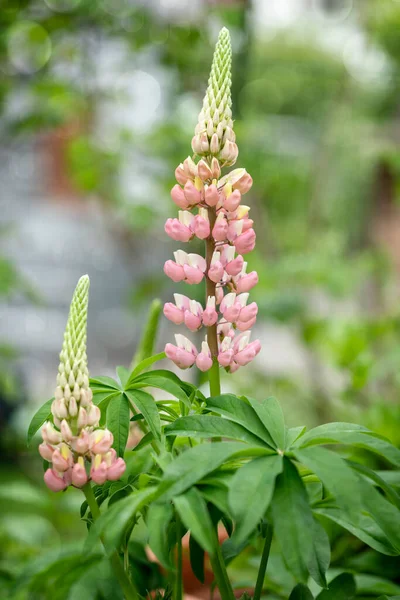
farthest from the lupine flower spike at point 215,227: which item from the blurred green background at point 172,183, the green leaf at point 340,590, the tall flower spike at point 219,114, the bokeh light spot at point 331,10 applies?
the bokeh light spot at point 331,10

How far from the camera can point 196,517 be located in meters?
0.41

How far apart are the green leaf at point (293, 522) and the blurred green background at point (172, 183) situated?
30cm

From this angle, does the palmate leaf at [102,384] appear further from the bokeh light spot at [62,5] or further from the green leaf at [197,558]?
the bokeh light spot at [62,5]

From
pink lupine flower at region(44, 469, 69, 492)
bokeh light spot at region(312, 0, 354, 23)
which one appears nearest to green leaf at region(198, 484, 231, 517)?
pink lupine flower at region(44, 469, 69, 492)

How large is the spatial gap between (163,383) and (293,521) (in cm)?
15

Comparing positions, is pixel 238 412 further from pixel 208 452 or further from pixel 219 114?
pixel 219 114

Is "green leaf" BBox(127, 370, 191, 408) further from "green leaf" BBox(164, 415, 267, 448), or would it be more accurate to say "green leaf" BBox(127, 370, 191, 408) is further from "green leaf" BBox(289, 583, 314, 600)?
"green leaf" BBox(289, 583, 314, 600)

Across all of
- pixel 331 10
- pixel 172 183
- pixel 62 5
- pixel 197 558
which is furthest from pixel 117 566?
pixel 331 10

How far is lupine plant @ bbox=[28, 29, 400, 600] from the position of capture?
1.39 ft

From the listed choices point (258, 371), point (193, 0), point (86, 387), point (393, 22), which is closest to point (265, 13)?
point (393, 22)

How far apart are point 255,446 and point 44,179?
372 cm

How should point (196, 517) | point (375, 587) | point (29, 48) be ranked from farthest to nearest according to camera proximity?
point (29, 48), point (375, 587), point (196, 517)

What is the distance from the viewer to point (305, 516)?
433 millimetres

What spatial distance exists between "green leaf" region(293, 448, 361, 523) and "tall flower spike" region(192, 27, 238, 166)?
260 millimetres
